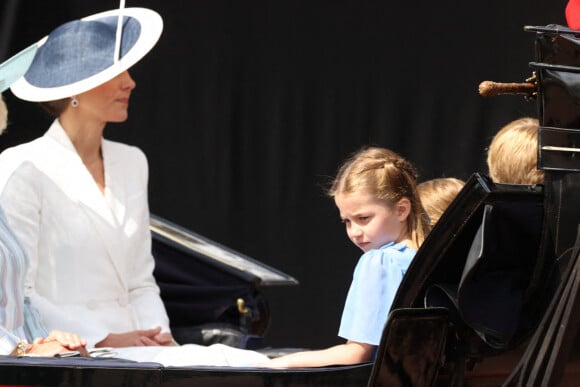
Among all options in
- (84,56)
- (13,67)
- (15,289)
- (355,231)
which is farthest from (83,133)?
(355,231)

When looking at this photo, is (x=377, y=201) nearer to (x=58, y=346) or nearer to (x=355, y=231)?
(x=355, y=231)

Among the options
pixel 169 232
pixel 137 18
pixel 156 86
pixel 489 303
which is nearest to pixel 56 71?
pixel 137 18

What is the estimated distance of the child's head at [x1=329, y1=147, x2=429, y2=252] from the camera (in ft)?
8.55

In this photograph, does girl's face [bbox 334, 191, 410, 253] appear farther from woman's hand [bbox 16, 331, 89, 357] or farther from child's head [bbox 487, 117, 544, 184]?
woman's hand [bbox 16, 331, 89, 357]

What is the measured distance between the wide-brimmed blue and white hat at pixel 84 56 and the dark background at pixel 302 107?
1.31 metres

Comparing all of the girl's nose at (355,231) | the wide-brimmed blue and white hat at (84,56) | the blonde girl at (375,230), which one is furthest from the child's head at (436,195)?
the wide-brimmed blue and white hat at (84,56)

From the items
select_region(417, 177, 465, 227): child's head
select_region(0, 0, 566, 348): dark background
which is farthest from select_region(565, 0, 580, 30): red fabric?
select_region(0, 0, 566, 348): dark background

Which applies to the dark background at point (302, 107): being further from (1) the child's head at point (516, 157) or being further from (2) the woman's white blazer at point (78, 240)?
(1) the child's head at point (516, 157)

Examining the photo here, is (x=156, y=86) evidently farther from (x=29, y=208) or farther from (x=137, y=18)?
(x=29, y=208)

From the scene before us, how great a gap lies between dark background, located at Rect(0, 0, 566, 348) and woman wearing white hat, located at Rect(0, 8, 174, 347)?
1229 mm

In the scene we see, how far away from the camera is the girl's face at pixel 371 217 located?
260 cm

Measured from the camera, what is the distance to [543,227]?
209 cm

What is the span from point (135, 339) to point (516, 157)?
1.25 m

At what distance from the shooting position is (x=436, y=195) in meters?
3.03
